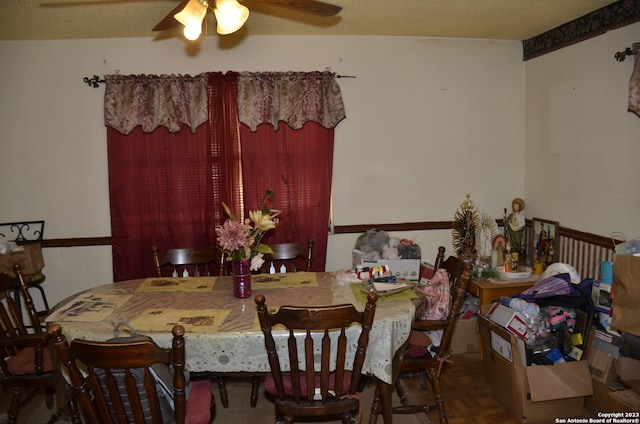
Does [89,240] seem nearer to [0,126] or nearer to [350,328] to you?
[0,126]

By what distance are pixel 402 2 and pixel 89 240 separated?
2894 mm

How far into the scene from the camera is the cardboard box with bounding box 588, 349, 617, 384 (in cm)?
248

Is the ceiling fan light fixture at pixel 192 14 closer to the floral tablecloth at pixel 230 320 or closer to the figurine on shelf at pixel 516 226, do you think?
the floral tablecloth at pixel 230 320

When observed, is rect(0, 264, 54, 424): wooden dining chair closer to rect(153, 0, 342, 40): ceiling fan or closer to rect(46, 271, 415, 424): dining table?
rect(46, 271, 415, 424): dining table

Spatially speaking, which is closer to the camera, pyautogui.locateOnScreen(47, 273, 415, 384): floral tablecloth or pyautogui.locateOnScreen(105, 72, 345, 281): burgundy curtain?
pyautogui.locateOnScreen(47, 273, 415, 384): floral tablecloth

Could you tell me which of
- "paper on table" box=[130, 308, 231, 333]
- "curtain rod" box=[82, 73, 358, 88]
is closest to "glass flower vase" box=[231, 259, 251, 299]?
"paper on table" box=[130, 308, 231, 333]

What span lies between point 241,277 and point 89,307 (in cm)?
77

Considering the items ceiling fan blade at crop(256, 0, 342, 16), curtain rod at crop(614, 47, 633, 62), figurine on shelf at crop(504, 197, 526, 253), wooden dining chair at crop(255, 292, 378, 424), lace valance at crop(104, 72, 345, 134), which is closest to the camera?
wooden dining chair at crop(255, 292, 378, 424)

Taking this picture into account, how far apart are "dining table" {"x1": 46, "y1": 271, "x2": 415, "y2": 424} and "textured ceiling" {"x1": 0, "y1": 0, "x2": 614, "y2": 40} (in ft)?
5.48

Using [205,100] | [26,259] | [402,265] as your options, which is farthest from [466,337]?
[26,259]

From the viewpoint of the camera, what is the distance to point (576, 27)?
10.4 feet

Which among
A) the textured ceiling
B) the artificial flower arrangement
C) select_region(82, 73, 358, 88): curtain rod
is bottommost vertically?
the artificial flower arrangement

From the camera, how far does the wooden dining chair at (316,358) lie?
1.75 meters

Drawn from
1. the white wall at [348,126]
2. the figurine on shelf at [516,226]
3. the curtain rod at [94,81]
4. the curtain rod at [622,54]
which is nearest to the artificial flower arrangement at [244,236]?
the white wall at [348,126]
